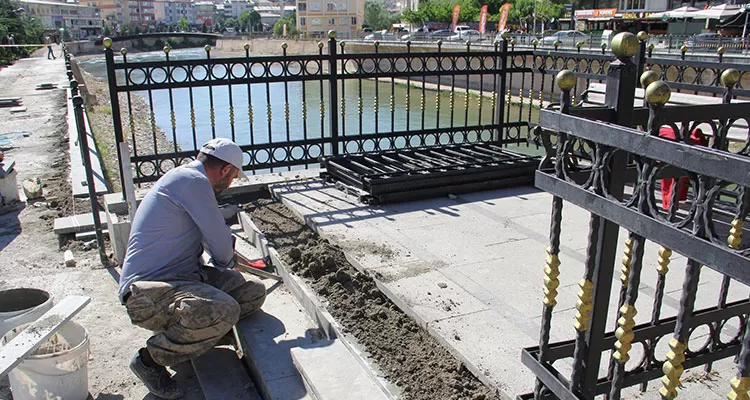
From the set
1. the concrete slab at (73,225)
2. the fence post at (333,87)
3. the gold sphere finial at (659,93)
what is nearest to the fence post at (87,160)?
the concrete slab at (73,225)

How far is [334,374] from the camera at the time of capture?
3.15 meters

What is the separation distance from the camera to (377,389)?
120 inches

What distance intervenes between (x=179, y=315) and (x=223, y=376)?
1.69 feet

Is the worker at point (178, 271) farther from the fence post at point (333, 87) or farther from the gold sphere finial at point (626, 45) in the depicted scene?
the fence post at point (333, 87)

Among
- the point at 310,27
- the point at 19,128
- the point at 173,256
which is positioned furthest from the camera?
the point at 310,27

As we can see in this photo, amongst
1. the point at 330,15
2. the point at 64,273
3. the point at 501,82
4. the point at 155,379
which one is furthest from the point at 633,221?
the point at 330,15

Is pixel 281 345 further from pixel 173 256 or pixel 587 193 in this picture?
pixel 587 193

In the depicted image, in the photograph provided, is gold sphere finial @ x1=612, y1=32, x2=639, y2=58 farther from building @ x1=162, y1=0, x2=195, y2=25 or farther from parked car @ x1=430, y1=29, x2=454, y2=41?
building @ x1=162, y1=0, x2=195, y2=25

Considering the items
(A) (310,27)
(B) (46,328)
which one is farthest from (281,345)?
(A) (310,27)

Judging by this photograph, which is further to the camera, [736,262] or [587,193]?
[587,193]

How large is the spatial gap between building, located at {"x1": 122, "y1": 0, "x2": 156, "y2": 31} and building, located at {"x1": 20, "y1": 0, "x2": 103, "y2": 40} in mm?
13514

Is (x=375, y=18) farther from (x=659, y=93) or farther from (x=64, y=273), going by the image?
(x=659, y=93)

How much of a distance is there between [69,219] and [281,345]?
3876mm

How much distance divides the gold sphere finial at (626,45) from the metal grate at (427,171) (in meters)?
4.15
